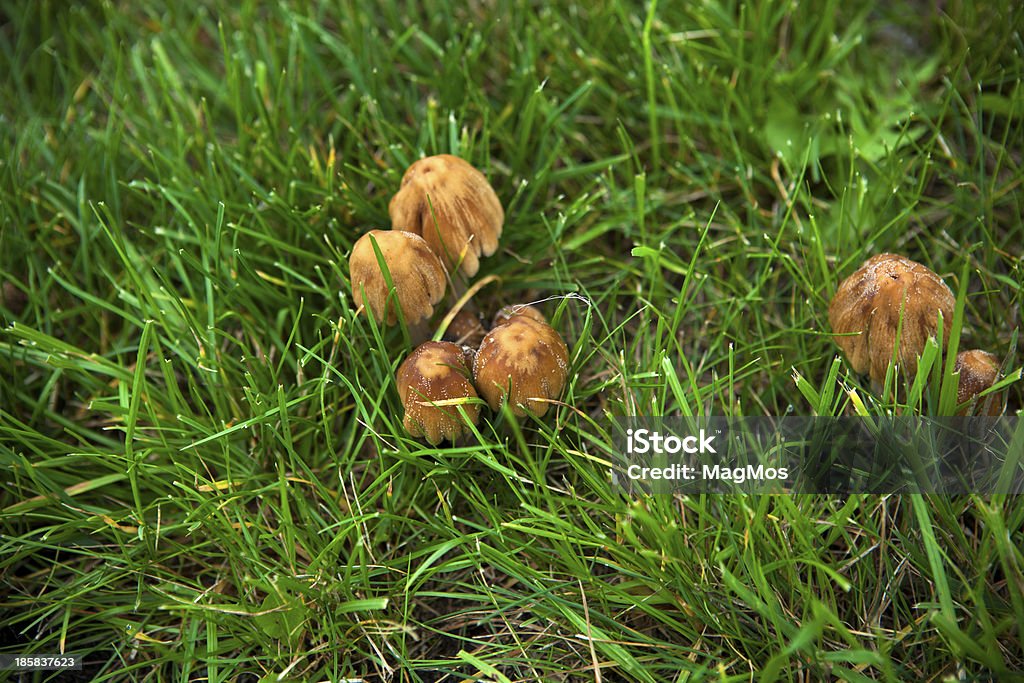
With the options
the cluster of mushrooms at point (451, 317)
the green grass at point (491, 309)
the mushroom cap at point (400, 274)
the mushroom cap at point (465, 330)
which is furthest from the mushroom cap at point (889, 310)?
the mushroom cap at point (400, 274)

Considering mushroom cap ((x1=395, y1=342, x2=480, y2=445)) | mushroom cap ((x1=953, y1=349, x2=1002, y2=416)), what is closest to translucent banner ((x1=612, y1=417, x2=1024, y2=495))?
mushroom cap ((x1=953, y1=349, x2=1002, y2=416))

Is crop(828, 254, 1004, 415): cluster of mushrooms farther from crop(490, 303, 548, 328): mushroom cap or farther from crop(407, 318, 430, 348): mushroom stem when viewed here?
crop(407, 318, 430, 348): mushroom stem

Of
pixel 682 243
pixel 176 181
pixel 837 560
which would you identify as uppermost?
pixel 176 181

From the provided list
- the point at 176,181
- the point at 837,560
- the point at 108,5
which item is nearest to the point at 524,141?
the point at 176,181

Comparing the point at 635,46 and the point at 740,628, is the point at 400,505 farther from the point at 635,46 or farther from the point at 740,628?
the point at 635,46

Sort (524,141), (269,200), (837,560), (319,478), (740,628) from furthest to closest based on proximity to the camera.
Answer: (524,141)
(269,200)
(319,478)
(837,560)
(740,628)

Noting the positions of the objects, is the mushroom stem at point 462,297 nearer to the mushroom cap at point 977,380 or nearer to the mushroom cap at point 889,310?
the mushroom cap at point 889,310
